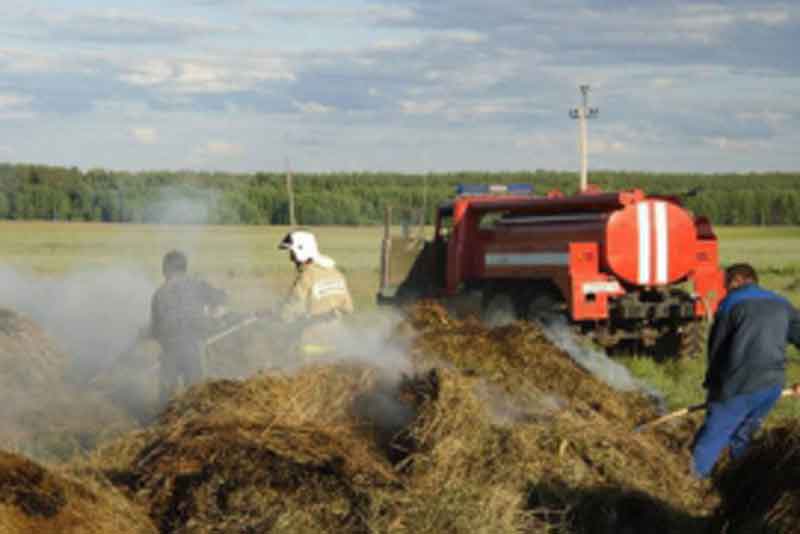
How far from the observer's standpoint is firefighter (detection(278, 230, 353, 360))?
41.1ft

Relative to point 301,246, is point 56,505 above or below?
below

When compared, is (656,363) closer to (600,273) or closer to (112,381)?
(600,273)

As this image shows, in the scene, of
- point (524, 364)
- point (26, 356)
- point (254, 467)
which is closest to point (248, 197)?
point (26, 356)

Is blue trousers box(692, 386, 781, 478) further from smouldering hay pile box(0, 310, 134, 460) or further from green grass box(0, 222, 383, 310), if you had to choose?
green grass box(0, 222, 383, 310)

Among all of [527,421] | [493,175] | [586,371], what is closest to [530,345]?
[586,371]

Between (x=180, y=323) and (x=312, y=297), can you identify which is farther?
(x=312, y=297)

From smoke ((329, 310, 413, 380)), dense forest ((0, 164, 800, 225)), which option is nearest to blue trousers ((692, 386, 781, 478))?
smoke ((329, 310, 413, 380))

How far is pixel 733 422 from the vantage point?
929 centimetres

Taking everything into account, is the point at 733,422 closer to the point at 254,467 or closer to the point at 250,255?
the point at 254,467

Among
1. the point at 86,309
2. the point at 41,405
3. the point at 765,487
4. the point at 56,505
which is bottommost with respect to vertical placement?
the point at 86,309

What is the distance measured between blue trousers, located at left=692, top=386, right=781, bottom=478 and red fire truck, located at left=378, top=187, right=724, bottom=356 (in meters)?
8.47

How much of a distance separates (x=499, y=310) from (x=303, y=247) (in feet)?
23.3

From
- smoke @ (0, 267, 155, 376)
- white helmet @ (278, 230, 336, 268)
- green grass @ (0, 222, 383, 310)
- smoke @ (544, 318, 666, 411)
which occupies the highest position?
white helmet @ (278, 230, 336, 268)

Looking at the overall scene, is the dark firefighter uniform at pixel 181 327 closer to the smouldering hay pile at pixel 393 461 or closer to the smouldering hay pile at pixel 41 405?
the smouldering hay pile at pixel 41 405
